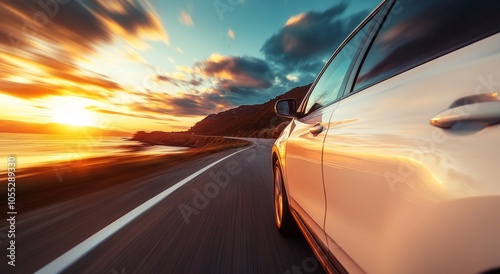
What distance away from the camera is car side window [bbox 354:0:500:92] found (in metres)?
0.96

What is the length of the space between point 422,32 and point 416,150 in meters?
0.68

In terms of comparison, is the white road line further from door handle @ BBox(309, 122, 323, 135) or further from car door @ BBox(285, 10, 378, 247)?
door handle @ BBox(309, 122, 323, 135)

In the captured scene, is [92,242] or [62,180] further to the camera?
[62,180]

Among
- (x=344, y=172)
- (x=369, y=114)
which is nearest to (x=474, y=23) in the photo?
(x=369, y=114)

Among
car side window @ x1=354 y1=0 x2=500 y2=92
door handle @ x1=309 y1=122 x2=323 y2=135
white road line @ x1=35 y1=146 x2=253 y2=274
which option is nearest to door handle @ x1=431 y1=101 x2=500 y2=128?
car side window @ x1=354 y1=0 x2=500 y2=92

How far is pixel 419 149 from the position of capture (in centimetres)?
91

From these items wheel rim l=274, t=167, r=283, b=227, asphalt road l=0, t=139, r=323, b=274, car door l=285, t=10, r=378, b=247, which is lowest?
asphalt road l=0, t=139, r=323, b=274

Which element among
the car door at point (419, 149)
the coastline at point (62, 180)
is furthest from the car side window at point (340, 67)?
the coastline at point (62, 180)

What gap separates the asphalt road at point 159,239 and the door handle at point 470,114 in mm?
1826

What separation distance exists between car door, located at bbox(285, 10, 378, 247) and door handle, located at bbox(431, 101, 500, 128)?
2.95ft

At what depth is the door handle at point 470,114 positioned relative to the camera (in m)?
0.72

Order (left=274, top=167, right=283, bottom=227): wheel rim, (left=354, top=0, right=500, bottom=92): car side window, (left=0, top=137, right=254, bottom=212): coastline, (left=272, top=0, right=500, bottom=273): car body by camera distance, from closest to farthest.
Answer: (left=272, top=0, right=500, bottom=273): car body < (left=354, top=0, right=500, bottom=92): car side window < (left=274, top=167, right=283, bottom=227): wheel rim < (left=0, top=137, right=254, bottom=212): coastline

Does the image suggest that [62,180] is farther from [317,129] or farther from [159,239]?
[317,129]

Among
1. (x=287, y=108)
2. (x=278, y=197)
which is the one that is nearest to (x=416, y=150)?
(x=287, y=108)
